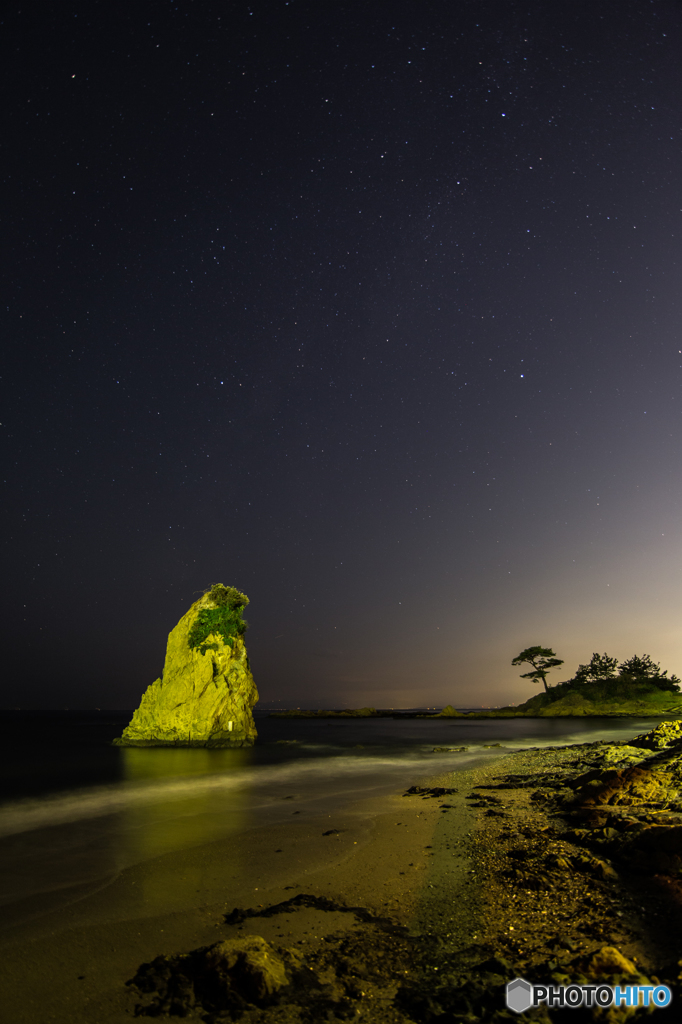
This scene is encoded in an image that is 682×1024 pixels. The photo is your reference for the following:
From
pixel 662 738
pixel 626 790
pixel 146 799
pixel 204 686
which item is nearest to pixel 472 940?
pixel 626 790

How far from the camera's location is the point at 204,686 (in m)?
32.5

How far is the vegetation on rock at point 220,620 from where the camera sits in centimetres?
3325

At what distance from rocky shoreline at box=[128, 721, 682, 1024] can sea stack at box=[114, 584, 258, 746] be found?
26.2 m

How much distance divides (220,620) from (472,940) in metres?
30.3

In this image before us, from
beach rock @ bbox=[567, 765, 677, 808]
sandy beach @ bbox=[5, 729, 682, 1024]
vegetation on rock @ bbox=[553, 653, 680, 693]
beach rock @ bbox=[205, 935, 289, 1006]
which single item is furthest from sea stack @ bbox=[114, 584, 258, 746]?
vegetation on rock @ bbox=[553, 653, 680, 693]

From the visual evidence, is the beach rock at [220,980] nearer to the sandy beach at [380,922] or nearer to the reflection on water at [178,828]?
the sandy beach at [380,922]

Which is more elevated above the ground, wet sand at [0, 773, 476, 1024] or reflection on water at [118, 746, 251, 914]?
wet sand at [0, 773, 476, 1024]

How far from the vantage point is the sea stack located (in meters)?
32.2

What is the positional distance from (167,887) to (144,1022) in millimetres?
4059

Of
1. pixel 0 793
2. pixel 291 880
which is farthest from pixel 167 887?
pixel 0 793

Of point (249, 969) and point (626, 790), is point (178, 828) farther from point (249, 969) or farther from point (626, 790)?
point (626, 790)

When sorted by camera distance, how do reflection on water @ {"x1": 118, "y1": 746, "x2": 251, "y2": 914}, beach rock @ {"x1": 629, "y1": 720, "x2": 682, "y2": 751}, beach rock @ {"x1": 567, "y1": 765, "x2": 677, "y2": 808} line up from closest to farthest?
reflection on water @ {"x1": 118, "y1": 746, "x2": 251, "y2": 914} → beach rock @ {"x1": 567, "y1": 765, "x2": 677, "y2": 808} → beach rock @ {"x1": 629, "y1": 720, "x2": 682, "y2": 751}

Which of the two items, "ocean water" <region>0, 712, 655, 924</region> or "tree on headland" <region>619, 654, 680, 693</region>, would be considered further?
"tree on headland" <region>619, 654, 680, 693</region>

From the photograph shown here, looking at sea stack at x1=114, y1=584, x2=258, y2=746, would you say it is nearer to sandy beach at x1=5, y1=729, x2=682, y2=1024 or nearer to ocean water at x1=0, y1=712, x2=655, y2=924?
ocean water at x1=0, y1=712, x2=655, y2=924
